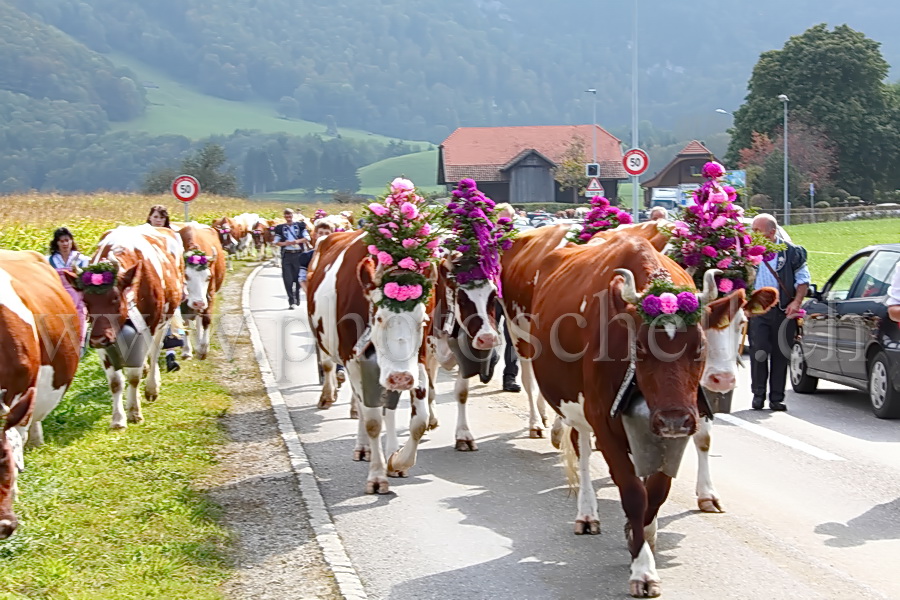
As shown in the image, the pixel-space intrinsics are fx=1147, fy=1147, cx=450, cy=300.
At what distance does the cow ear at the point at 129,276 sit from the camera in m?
12.2

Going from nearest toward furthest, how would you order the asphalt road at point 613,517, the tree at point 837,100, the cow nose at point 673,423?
the cow nose at point 673,423 < the asphalt road at point 613,517 < the tree at point 837,100

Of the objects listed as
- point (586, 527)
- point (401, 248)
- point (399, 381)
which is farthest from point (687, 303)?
point (401, 248)

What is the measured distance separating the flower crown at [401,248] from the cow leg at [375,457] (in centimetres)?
101

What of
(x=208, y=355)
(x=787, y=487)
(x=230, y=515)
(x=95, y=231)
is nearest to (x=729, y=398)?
(x=787, y=487)

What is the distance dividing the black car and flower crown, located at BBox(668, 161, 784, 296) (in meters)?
4.09

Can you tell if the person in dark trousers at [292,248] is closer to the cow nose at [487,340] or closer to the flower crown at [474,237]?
the flower crown at [474,237]

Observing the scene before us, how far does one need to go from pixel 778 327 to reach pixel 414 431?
18.4ft

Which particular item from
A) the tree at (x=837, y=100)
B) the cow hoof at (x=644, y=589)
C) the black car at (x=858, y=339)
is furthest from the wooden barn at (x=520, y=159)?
the cow hoof at (x=644, y=589)

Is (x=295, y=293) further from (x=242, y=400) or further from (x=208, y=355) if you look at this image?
(x=242, y=400)

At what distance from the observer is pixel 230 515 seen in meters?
9.00

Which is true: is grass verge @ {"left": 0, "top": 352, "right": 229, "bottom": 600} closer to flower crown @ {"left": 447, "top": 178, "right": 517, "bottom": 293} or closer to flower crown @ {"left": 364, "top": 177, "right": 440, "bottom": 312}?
flower crown @ {"left": 364, "top": 177, "right": 440, "bottom": 312}

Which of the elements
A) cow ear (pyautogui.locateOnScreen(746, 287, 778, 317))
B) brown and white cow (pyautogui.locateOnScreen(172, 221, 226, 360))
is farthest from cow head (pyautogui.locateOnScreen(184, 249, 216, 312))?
cow ear (pyautogui.locateOnScreen(746, 287, 778, 317))

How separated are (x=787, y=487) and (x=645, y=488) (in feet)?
9.62

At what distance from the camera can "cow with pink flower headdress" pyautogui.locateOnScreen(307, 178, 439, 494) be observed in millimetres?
9289
